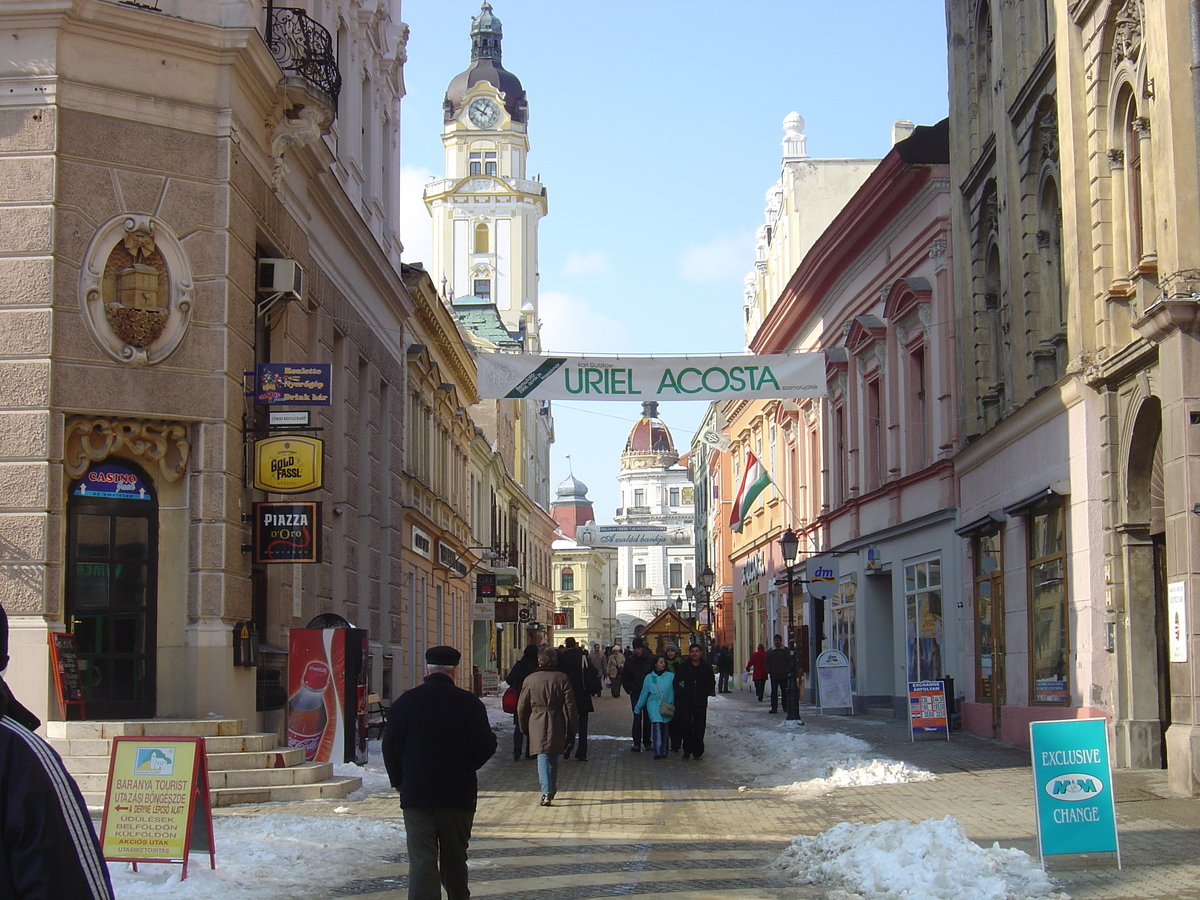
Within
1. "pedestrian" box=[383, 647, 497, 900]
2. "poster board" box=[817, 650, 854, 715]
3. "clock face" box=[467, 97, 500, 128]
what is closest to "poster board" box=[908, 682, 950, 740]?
"poster board" box=[817, 650, 854, 715]

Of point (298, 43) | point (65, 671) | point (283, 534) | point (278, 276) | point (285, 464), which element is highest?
point (298, 43)

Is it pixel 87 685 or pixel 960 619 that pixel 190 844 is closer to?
pixel 87 685

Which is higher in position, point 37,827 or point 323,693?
point 37,827

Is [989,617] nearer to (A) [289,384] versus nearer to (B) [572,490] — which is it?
(A) [289,384]

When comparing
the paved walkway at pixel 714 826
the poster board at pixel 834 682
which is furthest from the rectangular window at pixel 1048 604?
the poster board at pixel 834 682

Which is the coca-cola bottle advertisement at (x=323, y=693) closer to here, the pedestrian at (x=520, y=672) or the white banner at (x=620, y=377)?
the pedestrian at (x=520, y=672)

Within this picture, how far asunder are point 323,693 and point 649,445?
15834 centimetres

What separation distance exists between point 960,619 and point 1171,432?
1059cm

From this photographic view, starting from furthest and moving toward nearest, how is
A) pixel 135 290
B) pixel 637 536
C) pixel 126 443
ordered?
pixel 637 536, pixel 126 443, pixel 135 290

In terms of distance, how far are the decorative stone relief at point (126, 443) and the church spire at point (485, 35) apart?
91271 mm

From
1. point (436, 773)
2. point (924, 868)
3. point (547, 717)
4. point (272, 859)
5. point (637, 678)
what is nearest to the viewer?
point (436, 773)

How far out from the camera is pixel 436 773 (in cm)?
818

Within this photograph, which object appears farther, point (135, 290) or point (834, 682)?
point (834, 682)

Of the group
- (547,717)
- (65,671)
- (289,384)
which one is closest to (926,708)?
(547,717)
